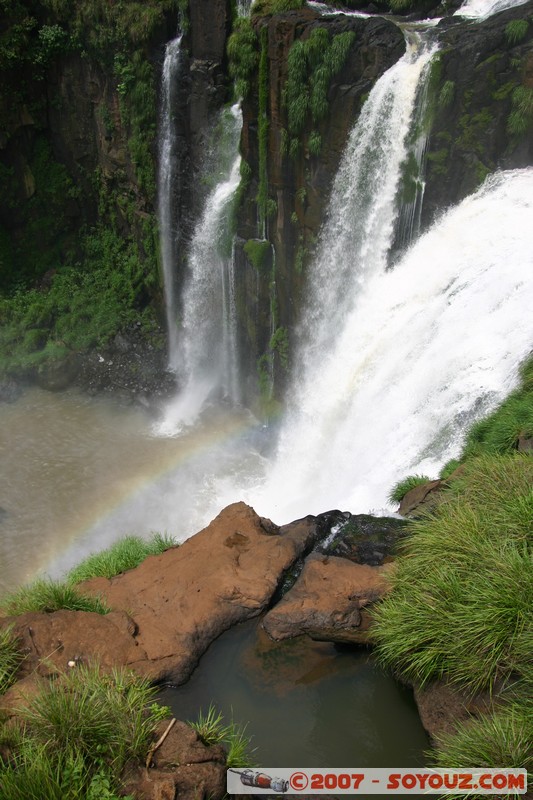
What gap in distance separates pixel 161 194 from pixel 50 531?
9.07 meters

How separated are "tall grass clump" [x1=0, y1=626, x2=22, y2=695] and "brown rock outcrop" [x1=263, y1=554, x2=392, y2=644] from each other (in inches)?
Result: 81.9

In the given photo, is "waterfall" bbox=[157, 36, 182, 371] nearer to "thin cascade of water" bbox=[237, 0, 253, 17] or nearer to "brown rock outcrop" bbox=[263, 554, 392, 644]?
"thin cascade of water" bbox=[237, 0, 253, 17]

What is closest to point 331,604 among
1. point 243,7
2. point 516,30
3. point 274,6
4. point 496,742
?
point 496,742

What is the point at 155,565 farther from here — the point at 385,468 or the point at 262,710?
the point at 385,468

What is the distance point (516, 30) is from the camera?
9.71m

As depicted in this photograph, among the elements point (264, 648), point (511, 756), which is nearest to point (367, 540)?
point (264, 648)

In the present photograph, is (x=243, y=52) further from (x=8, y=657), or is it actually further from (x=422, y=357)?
(x=8, y=657)

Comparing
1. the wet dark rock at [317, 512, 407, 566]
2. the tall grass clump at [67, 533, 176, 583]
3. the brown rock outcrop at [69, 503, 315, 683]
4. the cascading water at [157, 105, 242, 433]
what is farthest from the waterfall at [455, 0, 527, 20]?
the tall grass clump at [67, 533, 176, 583]

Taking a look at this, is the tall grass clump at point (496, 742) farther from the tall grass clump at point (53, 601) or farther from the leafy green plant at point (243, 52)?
the leafy green plant at point (243, 52)

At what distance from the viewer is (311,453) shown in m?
12.4

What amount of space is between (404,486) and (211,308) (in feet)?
32.1

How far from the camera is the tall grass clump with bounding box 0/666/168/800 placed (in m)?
3.65

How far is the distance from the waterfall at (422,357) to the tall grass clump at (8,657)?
490 cm

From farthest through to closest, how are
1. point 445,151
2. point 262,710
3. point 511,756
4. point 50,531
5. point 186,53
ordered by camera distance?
1. point 186,53
2. point 50,531
3. point 445,151
4. point 262,710
5. point 511,756
